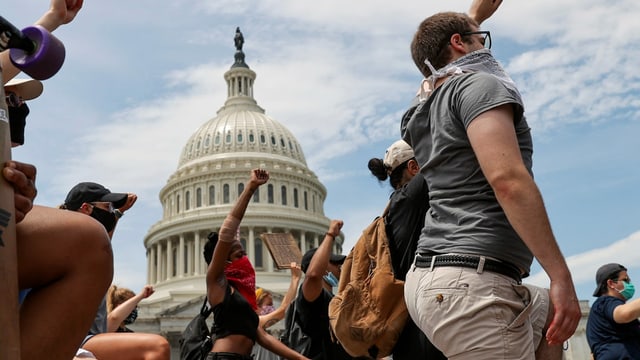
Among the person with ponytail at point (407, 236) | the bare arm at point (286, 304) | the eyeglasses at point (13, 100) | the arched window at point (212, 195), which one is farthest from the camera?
the arched window at point (212, 195)

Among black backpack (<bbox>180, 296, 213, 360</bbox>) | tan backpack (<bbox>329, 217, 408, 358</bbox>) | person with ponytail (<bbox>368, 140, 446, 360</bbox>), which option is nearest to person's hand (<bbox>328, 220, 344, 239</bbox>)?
black backpack (<bbox>180, 296, 213, 360</bbox>)

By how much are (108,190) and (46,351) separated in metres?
2.87

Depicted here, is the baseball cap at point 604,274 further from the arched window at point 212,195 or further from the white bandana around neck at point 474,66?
the arched window at point 212,195

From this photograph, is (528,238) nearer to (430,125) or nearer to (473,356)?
(473,356)

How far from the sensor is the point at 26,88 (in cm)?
309

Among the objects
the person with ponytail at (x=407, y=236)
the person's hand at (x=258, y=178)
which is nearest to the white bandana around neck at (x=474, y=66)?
the person with ponytail at (x=407, y=236)

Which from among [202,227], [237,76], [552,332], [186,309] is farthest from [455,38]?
[237,76]

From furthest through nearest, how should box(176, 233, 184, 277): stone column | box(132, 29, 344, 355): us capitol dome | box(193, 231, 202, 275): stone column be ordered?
box(176, 233, 184, 277): stone column → box(193, 231, 202, 275): stone column → box(132, 29, 344, 355): us capitol dome

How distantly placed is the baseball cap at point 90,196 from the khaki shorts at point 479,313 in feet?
8.59

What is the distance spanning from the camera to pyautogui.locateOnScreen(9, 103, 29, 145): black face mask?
2.81m

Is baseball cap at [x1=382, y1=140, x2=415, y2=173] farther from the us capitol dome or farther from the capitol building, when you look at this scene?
the us capitol dome

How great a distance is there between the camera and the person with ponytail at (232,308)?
18.1ft

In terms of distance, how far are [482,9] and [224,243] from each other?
8.06 feet

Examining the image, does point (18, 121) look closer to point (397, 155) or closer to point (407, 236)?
point (407, 236)
